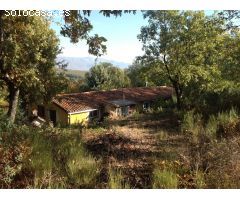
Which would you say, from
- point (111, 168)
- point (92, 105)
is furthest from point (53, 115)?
point (111, 168)

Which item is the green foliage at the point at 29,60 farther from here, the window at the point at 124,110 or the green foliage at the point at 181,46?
the window at the point at 124,110

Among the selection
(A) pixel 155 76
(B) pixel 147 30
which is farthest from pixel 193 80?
(B) pixel 147 30

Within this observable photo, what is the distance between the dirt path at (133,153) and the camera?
6.07m

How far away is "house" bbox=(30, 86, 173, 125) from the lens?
95.8 feet

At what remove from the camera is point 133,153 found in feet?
26.8

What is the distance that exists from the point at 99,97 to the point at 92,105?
336cm

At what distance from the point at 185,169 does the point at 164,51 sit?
66.0ft

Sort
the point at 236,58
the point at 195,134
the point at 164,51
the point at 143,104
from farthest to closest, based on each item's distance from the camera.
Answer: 1. the point at 143,104
2. the point at 164,51
3. the point at 236,58
4. the point at 195,134

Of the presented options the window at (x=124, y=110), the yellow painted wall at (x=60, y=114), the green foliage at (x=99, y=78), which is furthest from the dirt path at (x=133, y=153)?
the green foliage at (x=99, y=78)

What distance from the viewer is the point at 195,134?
9789mm

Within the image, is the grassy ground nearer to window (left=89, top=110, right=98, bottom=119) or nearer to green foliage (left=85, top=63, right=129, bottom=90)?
window (left=89, top=110, right=98, bottom=119)

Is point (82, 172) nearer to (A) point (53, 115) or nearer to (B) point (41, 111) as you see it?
(A) point (53, 115)

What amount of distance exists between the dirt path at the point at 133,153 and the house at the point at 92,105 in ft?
50.2
